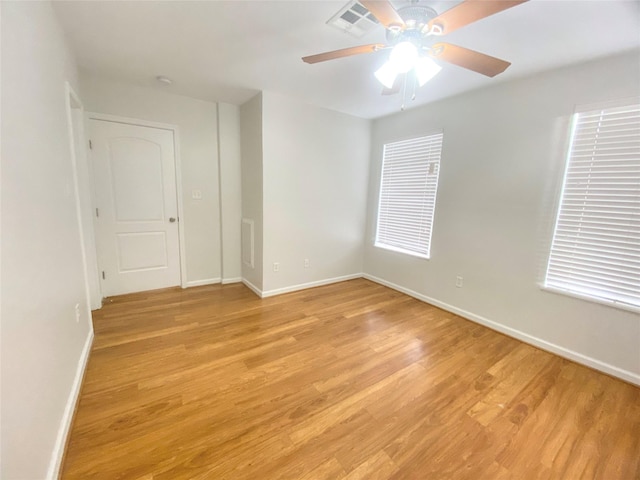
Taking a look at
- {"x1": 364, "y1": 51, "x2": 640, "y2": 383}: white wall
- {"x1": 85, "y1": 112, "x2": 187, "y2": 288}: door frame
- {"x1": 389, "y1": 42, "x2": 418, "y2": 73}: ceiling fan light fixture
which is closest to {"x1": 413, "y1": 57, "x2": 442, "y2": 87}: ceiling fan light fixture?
{"x1": 389, "y1": 42, "x2": 418, "y2": 73}: ceiling fan light fixture

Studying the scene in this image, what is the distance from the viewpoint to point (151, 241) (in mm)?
3369

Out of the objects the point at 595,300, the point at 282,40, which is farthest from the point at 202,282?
the point at 595,300

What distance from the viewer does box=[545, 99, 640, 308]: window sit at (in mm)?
1979

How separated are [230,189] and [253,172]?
0.54 m

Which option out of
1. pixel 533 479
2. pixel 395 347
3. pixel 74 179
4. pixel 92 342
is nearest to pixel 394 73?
pixel 395 347

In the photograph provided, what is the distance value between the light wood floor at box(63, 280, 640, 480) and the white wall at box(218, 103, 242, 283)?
1.19 meters

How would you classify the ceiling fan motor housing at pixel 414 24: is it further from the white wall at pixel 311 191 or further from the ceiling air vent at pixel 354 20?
the white wall at pixel 311 191

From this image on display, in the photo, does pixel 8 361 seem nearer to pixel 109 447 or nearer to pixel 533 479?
pixel 109 447

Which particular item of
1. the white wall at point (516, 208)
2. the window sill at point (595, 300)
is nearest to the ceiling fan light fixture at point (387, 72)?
the white wall at point (516, 208)

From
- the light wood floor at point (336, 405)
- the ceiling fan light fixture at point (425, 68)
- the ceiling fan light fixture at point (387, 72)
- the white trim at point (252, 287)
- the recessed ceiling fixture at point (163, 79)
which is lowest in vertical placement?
the light wood floor at point (336, 405)

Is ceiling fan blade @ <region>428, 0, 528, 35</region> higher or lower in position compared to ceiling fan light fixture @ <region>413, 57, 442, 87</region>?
higher

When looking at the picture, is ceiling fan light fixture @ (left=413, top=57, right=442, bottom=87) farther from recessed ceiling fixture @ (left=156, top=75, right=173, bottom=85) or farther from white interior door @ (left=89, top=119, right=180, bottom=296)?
white interior door @ (left=89, top=119, right=180, bottom=296)

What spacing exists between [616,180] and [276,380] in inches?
116

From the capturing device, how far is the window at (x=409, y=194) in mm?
3295
